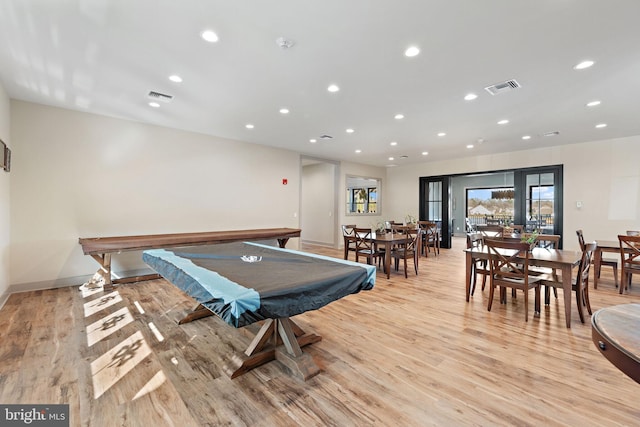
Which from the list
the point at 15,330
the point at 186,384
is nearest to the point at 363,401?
the point at 186,384

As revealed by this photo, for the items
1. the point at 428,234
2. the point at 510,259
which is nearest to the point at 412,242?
the point at 510,259

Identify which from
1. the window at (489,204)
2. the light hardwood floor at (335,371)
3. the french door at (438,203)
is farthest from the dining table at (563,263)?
the window at (489,204)

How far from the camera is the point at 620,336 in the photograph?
101 centimetres

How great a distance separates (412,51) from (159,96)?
335cm

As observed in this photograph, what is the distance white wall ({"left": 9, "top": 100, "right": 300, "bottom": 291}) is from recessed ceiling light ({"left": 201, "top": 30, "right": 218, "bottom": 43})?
3349mm

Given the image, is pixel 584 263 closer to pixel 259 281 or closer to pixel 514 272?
pixel 514 272

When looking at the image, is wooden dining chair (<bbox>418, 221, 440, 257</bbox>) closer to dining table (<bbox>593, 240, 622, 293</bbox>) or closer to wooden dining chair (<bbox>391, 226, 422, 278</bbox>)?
wooden dining chair (<bbox>391, 226, 422, 278</bbox>)

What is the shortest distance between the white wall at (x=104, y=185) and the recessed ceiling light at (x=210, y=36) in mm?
3349

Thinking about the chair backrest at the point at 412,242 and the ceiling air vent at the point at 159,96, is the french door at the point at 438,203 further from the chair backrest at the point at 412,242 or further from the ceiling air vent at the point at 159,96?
the ceiling air vent at the point at 159,96

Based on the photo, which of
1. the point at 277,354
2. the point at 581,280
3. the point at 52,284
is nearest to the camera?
the point at 277,354

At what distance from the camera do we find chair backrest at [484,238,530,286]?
312 cm

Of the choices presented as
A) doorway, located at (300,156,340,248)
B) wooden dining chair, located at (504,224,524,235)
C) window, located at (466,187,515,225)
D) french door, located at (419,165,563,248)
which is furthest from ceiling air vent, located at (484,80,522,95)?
window, located at (466,187,515,225)

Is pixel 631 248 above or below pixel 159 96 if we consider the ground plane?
below

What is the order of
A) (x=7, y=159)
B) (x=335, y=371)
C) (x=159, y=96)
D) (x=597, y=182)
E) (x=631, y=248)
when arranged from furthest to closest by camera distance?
(x=597, y=182)
(x=631, y=248)
(x=159, y=96)
(x=7, y=159)
(x=335, y=371)
